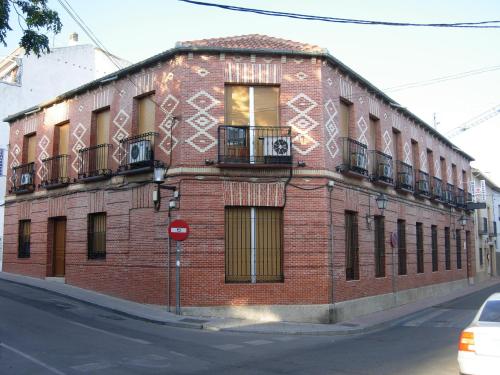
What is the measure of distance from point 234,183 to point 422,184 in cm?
1159

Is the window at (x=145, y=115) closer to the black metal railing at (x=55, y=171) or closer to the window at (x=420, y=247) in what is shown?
the black metal railing at (x=55, y=171)

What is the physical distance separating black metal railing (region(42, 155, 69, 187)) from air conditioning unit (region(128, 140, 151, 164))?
423cm

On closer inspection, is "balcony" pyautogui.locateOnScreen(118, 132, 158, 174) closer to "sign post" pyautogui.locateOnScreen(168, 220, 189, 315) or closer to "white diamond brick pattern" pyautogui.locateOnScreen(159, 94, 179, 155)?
"white diamond brick pattern" pyautogui.locateOnScreen(159, 94, 179, 155)

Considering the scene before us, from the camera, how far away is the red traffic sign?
13.3 metres

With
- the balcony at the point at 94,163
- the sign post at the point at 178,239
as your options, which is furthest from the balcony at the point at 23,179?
the sign post at the point at 178,239

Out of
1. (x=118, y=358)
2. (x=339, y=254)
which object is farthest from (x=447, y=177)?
(x=118, y=358)

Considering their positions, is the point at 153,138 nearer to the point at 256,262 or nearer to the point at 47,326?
the point at 256,262

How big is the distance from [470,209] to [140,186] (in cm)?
2190

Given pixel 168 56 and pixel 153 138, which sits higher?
pixel 168 56

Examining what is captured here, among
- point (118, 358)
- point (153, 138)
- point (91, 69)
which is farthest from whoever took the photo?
point (91, 69)

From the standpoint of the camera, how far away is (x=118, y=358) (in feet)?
28.0

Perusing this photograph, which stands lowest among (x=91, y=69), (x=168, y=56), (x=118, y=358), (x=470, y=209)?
(x=118, y=358)

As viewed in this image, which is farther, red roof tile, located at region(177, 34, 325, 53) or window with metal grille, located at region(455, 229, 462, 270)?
window with metal grille, located at region(455, 229, 462, 270)

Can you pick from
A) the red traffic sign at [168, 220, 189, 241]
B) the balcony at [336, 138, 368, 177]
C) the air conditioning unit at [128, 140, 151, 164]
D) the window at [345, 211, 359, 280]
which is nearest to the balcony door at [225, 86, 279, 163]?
the red traffic sign at [168, 220, 189, 241]
